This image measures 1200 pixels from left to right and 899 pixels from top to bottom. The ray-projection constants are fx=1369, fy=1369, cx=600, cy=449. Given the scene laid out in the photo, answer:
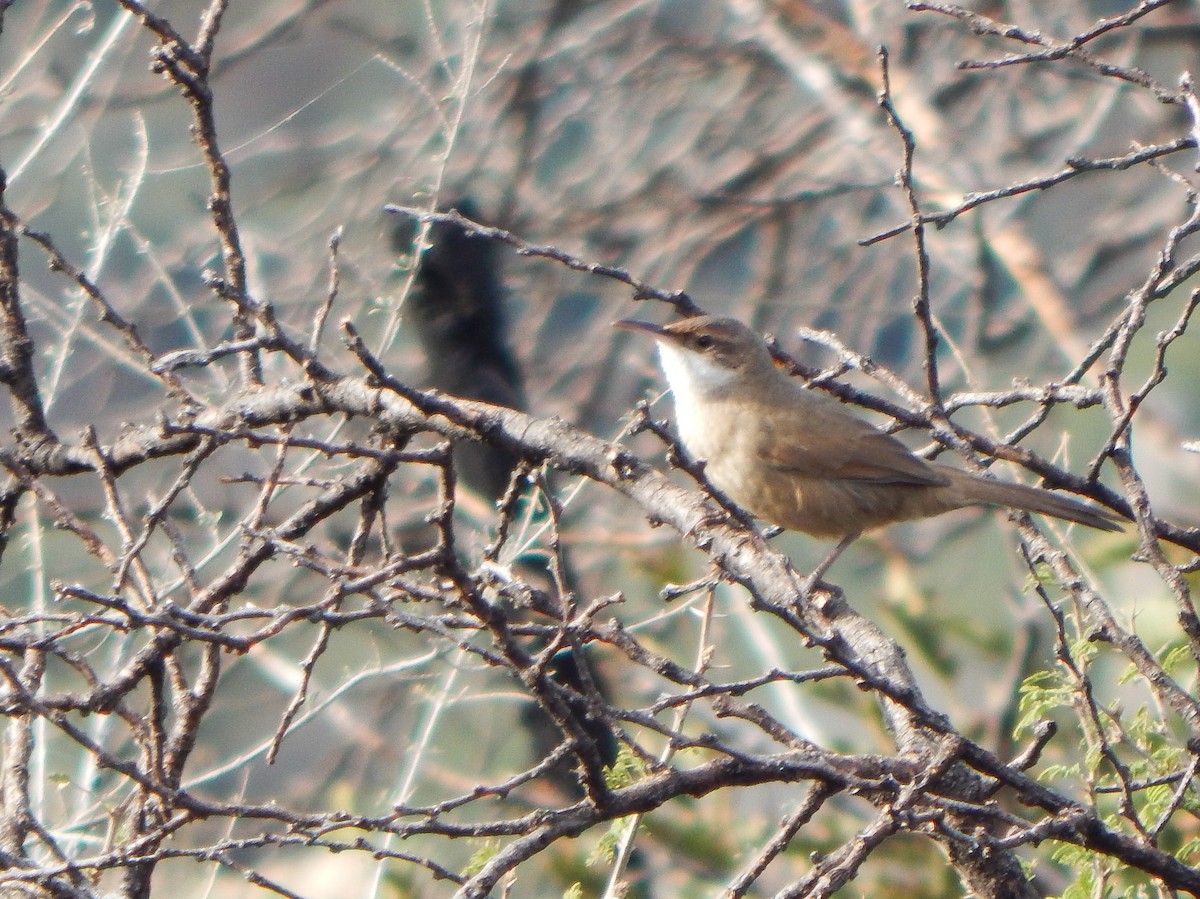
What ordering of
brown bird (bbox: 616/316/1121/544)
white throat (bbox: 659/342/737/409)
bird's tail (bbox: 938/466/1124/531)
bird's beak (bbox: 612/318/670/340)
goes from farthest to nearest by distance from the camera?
white throat (bbox: 659/342/737/409), brown bird (bbox: 616/316/1121/544), bird's beak (bbox: 612/318/670/340), bird's tail (bbox: 938/466/1124/531)

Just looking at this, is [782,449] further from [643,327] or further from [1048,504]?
[1048,504]

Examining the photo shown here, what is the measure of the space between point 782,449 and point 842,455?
0.26 m

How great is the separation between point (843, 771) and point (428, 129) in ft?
24.0

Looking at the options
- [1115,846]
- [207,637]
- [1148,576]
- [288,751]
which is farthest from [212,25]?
[288,751]

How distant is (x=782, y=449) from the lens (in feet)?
17.7

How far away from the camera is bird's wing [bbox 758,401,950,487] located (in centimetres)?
536

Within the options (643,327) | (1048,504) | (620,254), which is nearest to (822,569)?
(1048,504)

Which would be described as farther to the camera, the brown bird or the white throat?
the white throat

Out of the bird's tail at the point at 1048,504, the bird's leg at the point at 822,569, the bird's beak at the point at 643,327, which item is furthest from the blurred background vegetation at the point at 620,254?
the bird's tail at the point at 1048,504

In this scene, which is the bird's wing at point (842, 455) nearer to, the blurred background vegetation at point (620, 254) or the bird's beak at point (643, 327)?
the bird's beak at point (643, 327)

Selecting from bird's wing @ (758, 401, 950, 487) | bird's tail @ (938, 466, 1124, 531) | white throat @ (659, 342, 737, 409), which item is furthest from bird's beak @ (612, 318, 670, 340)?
bird's tail @ (938, 466, 1124, 531)

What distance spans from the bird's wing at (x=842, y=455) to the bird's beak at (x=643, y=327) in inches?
23.2

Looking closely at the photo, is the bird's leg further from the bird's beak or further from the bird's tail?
the bird's beak

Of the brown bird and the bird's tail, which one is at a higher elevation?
the brown bird
